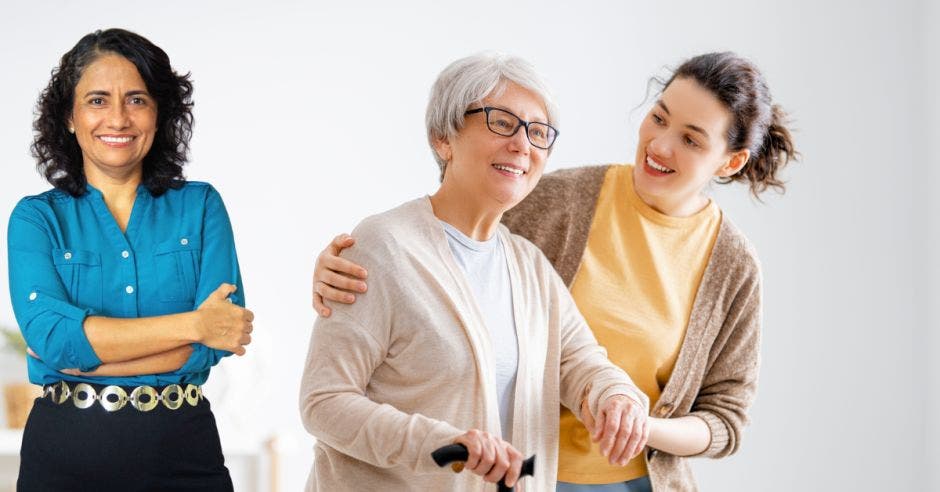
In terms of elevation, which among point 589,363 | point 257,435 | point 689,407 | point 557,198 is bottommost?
point 257,435

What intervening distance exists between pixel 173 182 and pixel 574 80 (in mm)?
2262

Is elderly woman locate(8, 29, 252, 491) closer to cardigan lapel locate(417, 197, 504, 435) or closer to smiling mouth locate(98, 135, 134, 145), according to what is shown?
smiling mouth locate(98, 135, 134, 145)

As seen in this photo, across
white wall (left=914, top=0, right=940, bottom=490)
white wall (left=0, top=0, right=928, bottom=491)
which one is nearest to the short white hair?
white wall (left=0, top=0, right=928, bottom=491)

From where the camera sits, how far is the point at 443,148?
1910 mm

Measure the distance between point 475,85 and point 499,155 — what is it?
124 millimetres

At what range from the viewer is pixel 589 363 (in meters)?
1.96

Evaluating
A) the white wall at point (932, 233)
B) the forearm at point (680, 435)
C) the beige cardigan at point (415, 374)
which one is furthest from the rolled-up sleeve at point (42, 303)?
the white wall at point (932, 233)

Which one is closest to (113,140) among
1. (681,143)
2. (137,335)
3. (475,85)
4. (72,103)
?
(72,103)

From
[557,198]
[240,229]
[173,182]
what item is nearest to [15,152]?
[240,229]

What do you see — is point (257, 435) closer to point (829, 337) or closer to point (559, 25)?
point (559, 25)

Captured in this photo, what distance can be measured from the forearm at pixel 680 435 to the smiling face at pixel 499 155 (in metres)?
0.55

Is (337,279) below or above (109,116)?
below

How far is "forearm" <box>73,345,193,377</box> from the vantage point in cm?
182

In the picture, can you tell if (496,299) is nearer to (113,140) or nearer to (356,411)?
(356,411)
